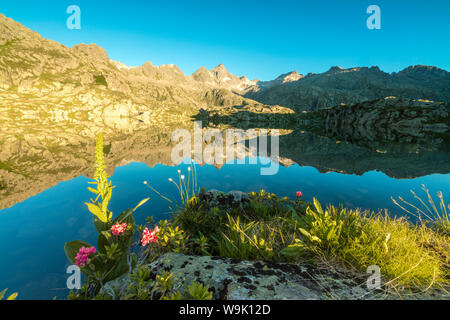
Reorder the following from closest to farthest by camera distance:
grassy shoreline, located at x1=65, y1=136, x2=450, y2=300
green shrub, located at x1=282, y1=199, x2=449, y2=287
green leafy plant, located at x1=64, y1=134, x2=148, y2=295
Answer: grassy shoreline, located at x1=65, y1=136, x2=450, y2=300, green shrub, located at x1=282, y1=199, x2=449, y2=287, green leafy plant, located at x1=64, y1=134, x2=148, y2=295

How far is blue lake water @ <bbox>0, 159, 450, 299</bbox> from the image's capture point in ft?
18.2

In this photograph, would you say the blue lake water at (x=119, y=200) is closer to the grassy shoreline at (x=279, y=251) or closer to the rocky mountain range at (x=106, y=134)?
the rocky mountain range at (x=106, y=134)

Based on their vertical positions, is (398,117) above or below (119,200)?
above

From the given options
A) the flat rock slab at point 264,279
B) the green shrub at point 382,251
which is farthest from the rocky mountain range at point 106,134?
the green shrub at point 382,251

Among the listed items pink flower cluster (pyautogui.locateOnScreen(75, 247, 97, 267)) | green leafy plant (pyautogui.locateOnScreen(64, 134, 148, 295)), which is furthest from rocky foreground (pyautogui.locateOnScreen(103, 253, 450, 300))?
green leafy plant (pyautogui.locateOnScreen(64, 134, 148, 295))

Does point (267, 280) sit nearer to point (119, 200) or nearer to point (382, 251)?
point (382, 251)

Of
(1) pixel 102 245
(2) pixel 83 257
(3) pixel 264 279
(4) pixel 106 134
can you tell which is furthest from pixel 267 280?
(4) pixel 106 134

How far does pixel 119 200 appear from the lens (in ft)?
33.6

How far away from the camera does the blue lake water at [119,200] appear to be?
5554 mm

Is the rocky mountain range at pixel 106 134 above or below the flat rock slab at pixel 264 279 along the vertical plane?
above

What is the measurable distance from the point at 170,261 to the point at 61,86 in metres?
258

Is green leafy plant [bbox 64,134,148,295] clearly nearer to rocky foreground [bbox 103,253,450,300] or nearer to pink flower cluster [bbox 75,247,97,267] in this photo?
pink flower cluster [bbox 75,247,97,267]
